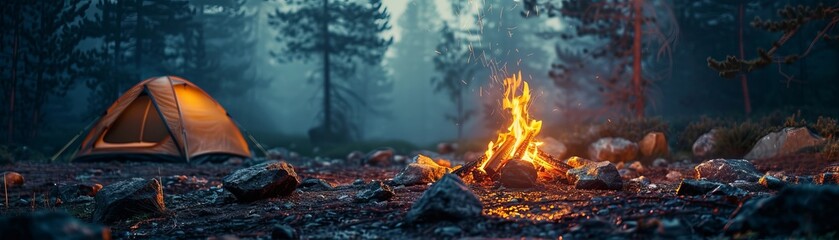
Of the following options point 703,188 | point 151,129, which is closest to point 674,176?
point 703,188

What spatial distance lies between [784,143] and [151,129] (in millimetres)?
13804

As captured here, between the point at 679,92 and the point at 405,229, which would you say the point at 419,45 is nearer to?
the point at 679,92

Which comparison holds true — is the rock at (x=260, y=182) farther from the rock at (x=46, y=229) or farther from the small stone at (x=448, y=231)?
the rock at (x=46, y=229)

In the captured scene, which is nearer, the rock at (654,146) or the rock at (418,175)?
the rock at (418,175)

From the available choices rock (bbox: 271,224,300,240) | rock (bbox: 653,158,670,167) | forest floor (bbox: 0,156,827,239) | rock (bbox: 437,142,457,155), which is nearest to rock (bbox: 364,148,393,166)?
rock (bbox: 437,142,457,155)

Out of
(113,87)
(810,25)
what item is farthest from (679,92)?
(113,87)

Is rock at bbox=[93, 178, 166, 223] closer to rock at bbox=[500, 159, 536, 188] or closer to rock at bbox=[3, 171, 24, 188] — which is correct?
rock at bbox=[500, 159, 536, 188]

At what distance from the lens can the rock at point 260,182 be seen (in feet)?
21.8

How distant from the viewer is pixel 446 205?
15.9 ft

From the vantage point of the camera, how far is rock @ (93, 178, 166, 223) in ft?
19.6

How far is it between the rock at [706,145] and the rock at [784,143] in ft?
3.73

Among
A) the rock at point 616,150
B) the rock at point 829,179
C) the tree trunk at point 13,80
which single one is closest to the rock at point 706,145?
the rock at point 616,150

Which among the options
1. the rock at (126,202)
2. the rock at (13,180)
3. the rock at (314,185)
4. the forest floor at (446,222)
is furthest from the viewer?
the rock at (13,180)

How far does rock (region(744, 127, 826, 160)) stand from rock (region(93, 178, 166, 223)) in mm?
10747
